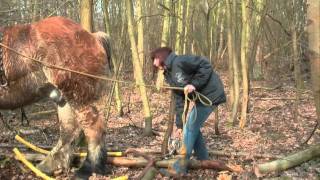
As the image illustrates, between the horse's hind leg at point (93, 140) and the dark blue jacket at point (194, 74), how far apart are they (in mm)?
1135

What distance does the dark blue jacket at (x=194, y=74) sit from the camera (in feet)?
17.7

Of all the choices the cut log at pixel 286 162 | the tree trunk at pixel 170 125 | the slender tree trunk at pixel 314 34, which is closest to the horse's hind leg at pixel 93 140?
the tree trunk at pixel 170 125

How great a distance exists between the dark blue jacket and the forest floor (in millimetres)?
1067

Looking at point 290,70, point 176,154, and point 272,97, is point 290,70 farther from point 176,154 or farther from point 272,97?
point 176,154

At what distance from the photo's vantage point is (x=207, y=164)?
5.62 m

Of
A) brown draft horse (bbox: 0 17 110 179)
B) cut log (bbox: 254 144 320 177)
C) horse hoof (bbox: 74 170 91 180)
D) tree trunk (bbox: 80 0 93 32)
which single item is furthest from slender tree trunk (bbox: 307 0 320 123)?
tree trunk (bbox: 80 0 93 32)

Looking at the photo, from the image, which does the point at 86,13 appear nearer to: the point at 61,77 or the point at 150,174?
the point at 61,77

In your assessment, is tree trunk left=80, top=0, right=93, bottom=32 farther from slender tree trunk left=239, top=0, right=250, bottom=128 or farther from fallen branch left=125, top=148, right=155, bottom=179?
slender tree trunk left=239, top=0, right=250, bottom=128

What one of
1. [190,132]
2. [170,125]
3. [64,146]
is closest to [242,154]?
[190,132]

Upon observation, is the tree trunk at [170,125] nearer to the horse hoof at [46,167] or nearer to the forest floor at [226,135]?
the forest floor at [226,135]

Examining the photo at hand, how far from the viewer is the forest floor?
5680 mm

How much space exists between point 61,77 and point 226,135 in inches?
156

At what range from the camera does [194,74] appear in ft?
18.0

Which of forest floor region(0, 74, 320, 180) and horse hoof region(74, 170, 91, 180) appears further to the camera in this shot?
forest floor region(0, 74, 320, 180)
